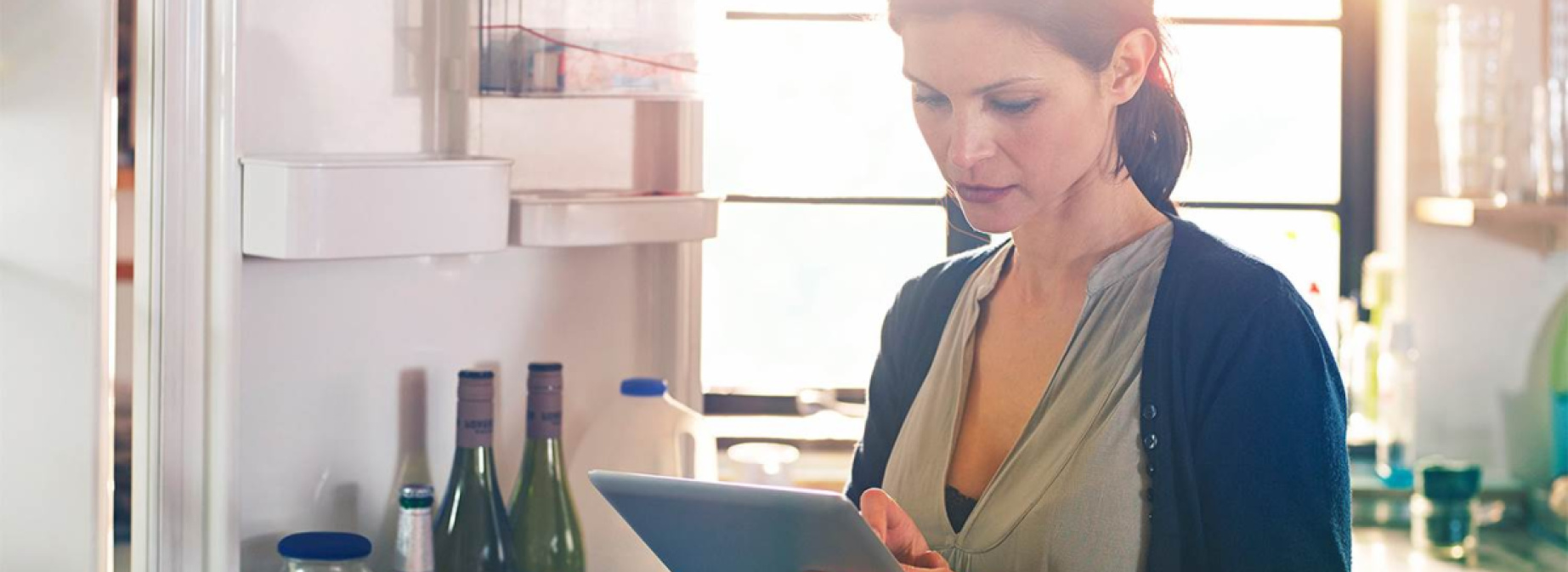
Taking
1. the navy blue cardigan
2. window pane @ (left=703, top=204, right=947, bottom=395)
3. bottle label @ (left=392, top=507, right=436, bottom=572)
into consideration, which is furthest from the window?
the navy blue cardigan

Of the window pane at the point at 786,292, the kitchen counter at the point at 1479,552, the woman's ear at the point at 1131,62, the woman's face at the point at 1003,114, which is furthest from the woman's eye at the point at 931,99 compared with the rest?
the kitchen counter at the point at 1479,552

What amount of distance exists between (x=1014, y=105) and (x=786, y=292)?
977mm

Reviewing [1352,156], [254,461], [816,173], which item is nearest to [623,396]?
[254,461]

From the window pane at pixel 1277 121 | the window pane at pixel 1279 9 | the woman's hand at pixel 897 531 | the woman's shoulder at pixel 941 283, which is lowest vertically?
the woman's hand at pixel 897 531

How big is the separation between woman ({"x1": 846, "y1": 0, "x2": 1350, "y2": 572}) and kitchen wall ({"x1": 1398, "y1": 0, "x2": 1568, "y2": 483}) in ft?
3.76

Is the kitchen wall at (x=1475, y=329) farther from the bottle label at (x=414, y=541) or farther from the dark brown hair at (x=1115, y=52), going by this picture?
the bottle label at (x=414, y=541)

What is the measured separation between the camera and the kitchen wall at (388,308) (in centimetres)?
123

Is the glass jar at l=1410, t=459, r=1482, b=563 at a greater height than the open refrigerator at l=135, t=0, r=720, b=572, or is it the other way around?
the open refrigerator at l=135, t=0, r=720, b=572

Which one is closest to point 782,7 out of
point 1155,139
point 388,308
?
point 388,308

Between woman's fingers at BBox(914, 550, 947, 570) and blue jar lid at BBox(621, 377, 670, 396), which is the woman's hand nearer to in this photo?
woman's fingers at BBox(914, 550, 947, 570)

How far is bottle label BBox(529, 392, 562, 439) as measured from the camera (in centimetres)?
129

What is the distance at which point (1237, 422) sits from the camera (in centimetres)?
92

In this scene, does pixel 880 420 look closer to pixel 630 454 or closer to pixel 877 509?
pixel 877 509

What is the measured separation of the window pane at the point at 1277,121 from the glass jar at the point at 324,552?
3.57ft
